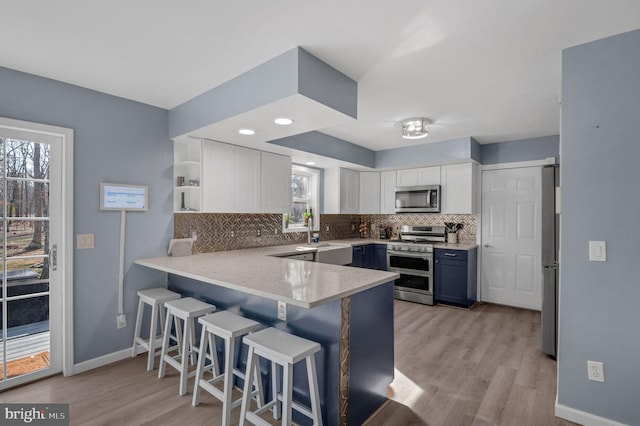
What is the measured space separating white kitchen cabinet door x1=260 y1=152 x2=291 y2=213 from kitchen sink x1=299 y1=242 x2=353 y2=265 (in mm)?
736

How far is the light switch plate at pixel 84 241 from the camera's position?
265 cm

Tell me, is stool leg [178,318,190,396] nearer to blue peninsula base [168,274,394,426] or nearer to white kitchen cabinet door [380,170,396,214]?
blue peninsula base [168,274,394,426]

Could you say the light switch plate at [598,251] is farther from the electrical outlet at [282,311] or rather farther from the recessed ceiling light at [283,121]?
the recessed ceiling light at [283,121]

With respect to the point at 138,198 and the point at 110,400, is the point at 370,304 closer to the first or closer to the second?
the point at 110,400

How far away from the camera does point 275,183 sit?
3.89 metres

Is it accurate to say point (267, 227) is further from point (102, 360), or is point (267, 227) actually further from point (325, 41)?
point (325, 41)

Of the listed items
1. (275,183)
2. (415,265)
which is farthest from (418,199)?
(275,183)

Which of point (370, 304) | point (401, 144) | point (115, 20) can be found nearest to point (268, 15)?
point (115, 20)

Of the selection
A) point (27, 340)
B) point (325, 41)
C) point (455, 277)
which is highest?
point (325, 41)

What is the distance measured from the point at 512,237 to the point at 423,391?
3.07 meters

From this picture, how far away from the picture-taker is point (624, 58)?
186 centimetres

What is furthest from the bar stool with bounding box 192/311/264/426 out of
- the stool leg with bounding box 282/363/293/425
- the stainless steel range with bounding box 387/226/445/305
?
the stainless steel range with bounding box 387/226/445/305

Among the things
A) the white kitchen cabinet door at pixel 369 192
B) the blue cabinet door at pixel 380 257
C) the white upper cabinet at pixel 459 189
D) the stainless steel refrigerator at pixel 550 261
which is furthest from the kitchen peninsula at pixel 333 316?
the white kitchen cabinet door at pixel 369 192

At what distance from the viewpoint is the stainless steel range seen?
4617mm
